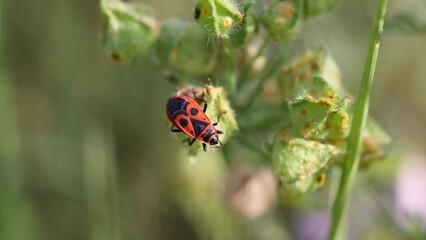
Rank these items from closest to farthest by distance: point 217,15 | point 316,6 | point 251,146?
point 217,15, point 316,6, point 251,146

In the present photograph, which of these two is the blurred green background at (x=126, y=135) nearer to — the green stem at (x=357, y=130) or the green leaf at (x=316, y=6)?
the green stem at (x=357, y=130)

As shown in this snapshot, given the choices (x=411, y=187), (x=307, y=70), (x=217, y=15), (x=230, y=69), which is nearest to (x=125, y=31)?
(x=230, y=69)

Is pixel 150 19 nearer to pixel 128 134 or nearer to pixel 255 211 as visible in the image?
pixel 255 211

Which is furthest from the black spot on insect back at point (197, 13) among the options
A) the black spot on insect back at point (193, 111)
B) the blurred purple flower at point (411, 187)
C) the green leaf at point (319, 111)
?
the blurred purple flower at point (411, 187)

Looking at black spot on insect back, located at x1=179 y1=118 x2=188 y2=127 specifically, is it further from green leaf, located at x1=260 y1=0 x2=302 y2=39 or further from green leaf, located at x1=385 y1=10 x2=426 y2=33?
green leaf, located at x1=385 y1=10 x2=426 y2=33

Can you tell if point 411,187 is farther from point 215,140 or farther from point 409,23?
point 215,140
